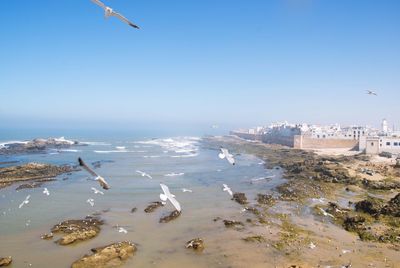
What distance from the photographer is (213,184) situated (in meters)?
33.7

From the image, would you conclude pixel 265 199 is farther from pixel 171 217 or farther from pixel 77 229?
pixel 77 229

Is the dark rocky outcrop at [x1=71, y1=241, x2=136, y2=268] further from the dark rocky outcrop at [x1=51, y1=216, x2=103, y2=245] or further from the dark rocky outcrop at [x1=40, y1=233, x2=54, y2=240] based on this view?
the dark rocky outcrop at [x1=40, y1=233, x2=54, y2=240]

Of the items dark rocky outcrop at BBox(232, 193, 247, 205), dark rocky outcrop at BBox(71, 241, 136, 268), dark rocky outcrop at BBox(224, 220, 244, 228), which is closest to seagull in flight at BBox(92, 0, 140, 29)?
dark rocky outcrop at BBox(71, 241, 136, 268)

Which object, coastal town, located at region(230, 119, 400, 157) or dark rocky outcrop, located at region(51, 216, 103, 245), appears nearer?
dark rocky outcrop, located at region(51, 216, 103, 245)

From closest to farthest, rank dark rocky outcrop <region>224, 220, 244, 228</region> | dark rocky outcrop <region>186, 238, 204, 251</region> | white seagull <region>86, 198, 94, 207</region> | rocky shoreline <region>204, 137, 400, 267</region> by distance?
1. dark rocky outcrop <region>186, 238, 204, 251</region>
2. rocky shoreline <region>204, 137, 400, 267</region>
3. dark rocky outcrop <region>224, 220, 244, 228</region>
4. white seagull <region>86, 198, 94, 207</region>

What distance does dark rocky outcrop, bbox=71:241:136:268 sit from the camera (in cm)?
1450

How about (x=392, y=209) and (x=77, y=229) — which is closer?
(x=77, y=229)

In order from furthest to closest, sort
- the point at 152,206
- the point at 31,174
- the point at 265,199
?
the point at 31,174 → the point at 265,199 → the point at 152,206

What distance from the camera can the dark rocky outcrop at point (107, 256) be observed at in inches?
571

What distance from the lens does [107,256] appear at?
49.6 ft

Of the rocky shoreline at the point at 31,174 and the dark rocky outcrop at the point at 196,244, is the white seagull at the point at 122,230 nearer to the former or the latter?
the dark rocky outcrop at the point at 196,244

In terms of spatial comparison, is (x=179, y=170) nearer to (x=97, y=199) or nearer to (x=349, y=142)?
(x=97, y=199)

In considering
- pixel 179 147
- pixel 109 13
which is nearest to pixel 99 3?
pixel 109 13

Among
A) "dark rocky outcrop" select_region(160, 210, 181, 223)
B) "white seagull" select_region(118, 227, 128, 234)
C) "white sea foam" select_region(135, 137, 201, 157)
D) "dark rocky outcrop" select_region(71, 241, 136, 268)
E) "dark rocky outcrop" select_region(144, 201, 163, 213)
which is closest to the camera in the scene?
"dark rocky outcrop" select_region(71, 241, 136, 268)
